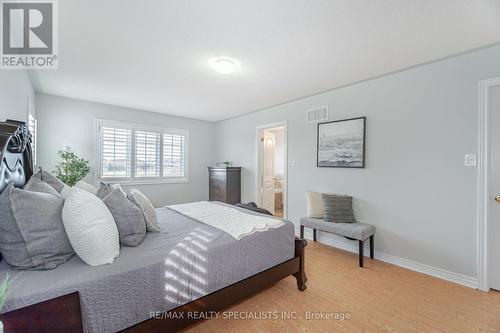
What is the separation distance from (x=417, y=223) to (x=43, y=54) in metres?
4.79

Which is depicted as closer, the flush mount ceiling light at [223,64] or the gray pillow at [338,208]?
the flush mount ceiling light at [223,64]

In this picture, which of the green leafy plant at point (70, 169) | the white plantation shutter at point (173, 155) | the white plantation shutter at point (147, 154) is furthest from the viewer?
the white plantation shutter at point (173, 155)

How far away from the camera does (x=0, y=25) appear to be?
5.72ft

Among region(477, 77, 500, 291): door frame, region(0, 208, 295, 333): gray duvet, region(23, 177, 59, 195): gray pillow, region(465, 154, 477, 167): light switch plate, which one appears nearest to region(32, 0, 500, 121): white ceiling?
region(477, 77, 500, 291): door frame

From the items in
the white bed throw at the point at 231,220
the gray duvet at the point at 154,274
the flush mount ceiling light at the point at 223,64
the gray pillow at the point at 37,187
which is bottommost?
the gray duvet at the point at 154,274

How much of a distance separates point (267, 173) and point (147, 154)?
2786 mm

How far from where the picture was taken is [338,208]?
10.0 ft

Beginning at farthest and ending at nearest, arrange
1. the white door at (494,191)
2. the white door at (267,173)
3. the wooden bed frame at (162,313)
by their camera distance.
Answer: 1. the white door at (267,173)
2. the white door at (494,191)
3. the wooden bed frame at (162,313)

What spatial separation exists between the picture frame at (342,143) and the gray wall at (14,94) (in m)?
3.72

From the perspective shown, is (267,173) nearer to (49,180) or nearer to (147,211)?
(147,211)

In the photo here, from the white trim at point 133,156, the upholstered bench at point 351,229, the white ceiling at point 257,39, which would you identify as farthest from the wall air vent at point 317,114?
the white trim at point 133,156

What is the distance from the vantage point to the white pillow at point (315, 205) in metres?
3.32

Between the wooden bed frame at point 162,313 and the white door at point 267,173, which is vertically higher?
the white door at point 267,173

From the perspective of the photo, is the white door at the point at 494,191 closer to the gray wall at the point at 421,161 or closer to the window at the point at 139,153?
the gray wall at the point at 421,161
